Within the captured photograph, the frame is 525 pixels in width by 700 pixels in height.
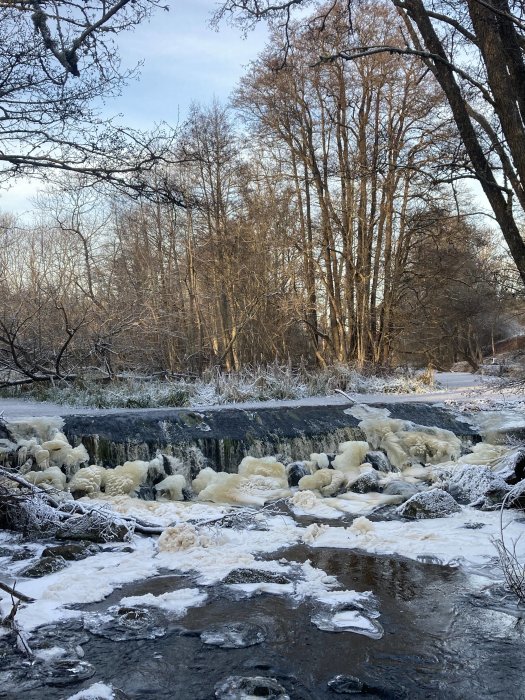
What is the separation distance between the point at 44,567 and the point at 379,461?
19.3ft

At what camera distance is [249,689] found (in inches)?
136

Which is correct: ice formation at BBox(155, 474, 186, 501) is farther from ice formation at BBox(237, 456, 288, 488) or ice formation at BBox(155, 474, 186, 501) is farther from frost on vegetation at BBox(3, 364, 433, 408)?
frost on vegetation at BBox(3, 364, 433, 408)

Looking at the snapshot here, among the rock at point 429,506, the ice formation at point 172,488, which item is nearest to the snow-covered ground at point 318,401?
the ice formation at point 172,488

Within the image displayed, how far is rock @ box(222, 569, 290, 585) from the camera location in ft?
17.0

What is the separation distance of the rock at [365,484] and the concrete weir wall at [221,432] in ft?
6.10

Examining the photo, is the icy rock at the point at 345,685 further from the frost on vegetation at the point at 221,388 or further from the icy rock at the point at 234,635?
the frost on vegetation at the point at 221,388

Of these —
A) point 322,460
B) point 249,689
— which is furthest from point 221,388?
point 249,689

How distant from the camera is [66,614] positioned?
Result: 450 centimetres

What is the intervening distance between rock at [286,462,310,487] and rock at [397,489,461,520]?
2.24m

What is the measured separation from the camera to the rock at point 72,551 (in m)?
5.65

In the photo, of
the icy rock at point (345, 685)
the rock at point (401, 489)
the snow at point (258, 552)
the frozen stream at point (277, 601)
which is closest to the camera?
the icy rock at point (345, 685)

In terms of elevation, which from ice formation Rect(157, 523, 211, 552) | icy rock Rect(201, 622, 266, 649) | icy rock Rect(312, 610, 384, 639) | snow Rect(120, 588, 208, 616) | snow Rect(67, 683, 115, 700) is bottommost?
icy rock Rect(312, 610, 384, 639)

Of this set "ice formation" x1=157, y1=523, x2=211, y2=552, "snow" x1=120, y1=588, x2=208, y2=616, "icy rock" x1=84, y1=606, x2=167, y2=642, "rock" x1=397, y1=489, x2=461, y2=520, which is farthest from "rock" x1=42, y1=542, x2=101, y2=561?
"rock" x1=397, y1=489, x2=461, y2=520

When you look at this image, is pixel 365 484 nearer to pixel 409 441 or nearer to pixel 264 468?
pixel 264 468
